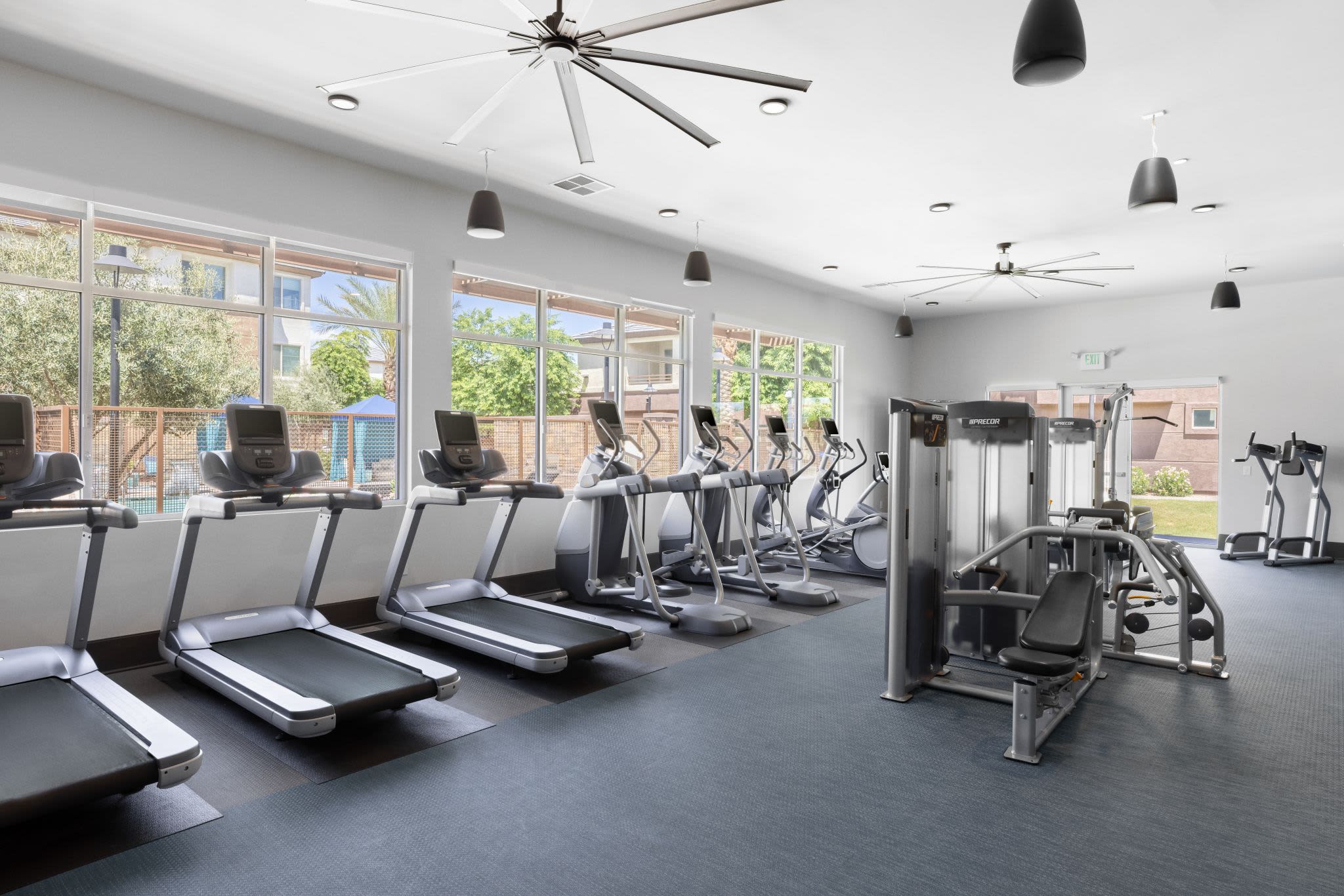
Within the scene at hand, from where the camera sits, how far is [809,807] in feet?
9.40

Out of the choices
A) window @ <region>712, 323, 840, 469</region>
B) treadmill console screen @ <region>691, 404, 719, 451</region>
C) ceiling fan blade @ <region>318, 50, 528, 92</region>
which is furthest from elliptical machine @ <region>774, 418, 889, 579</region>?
ceiling fan blade @ <region>318, 50, 528, 92</region>

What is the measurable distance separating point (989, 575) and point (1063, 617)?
128 cm

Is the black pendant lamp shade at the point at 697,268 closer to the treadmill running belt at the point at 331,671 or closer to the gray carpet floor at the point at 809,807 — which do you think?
the gray carpet floor at the point at 809,807

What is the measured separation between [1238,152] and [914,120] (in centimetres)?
237

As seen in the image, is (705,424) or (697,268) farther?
(705,424)

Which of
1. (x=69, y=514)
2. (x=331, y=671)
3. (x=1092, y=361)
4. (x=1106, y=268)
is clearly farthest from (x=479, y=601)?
(x=1092, y=361)

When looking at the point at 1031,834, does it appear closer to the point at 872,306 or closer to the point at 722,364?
the point at 722,364

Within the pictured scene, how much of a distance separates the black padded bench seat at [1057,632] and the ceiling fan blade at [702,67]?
252 cm

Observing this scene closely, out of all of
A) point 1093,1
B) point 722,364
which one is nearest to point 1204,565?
point 722,364

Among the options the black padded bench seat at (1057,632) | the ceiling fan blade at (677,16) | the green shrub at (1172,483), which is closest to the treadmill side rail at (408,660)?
the black padded bench seat at (1057,632)

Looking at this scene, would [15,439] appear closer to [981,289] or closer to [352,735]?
[352,735]

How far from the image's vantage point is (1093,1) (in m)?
3.42

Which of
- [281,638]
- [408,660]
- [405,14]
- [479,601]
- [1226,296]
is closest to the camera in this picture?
[405,14]

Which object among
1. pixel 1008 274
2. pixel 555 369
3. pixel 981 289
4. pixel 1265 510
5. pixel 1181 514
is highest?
pixel 981 289
